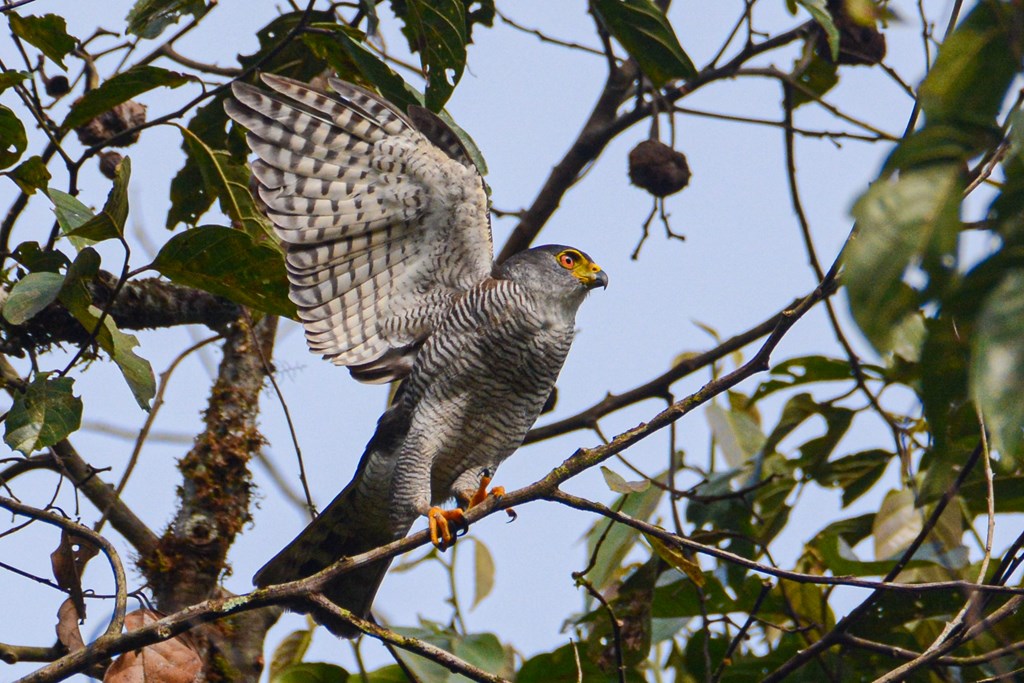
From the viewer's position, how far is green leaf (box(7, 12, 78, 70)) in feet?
10.2

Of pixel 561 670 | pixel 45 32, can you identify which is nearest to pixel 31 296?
pixel 45 32

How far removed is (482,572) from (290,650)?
0.98 m

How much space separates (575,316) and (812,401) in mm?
1040

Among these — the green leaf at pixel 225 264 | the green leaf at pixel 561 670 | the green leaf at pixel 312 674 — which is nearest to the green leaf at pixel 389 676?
the green leaf at pixel 312 674

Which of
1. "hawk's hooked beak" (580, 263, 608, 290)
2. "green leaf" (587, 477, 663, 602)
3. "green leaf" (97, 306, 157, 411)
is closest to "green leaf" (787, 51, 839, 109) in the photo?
"hawk's hooked beak" (580, 263, 608, 290)

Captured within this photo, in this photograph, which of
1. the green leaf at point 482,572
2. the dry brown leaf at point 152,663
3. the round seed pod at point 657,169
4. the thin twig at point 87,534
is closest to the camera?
the thin twig at point 87,534

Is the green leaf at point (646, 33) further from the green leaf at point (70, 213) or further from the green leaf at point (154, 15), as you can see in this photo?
the green leaf at point (70, 213)

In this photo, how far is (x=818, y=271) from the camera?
4.10 m

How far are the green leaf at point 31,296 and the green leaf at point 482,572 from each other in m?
2.53

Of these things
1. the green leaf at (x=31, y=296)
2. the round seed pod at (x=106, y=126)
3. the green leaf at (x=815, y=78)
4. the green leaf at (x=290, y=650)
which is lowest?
the green leaf at (x=290, y=650)

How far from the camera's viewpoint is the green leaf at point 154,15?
3.15 meters

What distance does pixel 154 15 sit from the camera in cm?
321

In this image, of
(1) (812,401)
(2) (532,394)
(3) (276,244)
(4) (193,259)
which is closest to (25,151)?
(4) (193,259)

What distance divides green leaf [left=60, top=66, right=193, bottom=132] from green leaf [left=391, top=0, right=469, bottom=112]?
792 millimetres
